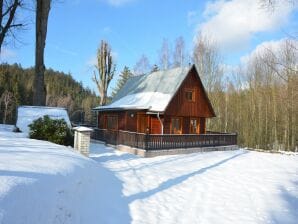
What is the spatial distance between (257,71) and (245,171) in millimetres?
26707

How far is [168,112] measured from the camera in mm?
19703

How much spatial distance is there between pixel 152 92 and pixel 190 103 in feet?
10.2

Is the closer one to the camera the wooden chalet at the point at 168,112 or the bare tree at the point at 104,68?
the wooden chalet at the point at 168,112

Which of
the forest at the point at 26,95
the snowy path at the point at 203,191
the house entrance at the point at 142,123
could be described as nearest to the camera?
the snowy path at the point at 203,191

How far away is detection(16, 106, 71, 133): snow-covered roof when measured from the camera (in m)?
14.3

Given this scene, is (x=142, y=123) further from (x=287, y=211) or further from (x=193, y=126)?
(x=287, y=211)

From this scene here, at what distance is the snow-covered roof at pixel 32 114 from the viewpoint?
564 inches

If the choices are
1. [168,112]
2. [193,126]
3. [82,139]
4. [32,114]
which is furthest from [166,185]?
[193,126]

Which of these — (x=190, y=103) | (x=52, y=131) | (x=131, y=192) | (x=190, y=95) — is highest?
(x=190, y=95)

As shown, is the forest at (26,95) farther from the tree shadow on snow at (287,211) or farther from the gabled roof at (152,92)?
the tree shadow on snow at (287,211)

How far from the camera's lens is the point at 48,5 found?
18.1m

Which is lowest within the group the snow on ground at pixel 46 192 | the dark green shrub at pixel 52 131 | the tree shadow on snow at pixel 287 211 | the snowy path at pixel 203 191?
the tree shadow on snow at pixel 287 211

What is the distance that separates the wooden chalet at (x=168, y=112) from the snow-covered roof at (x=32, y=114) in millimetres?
4052

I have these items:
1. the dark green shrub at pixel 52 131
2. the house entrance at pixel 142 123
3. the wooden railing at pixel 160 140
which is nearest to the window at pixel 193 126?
the wooden railing at pixel 160 140
